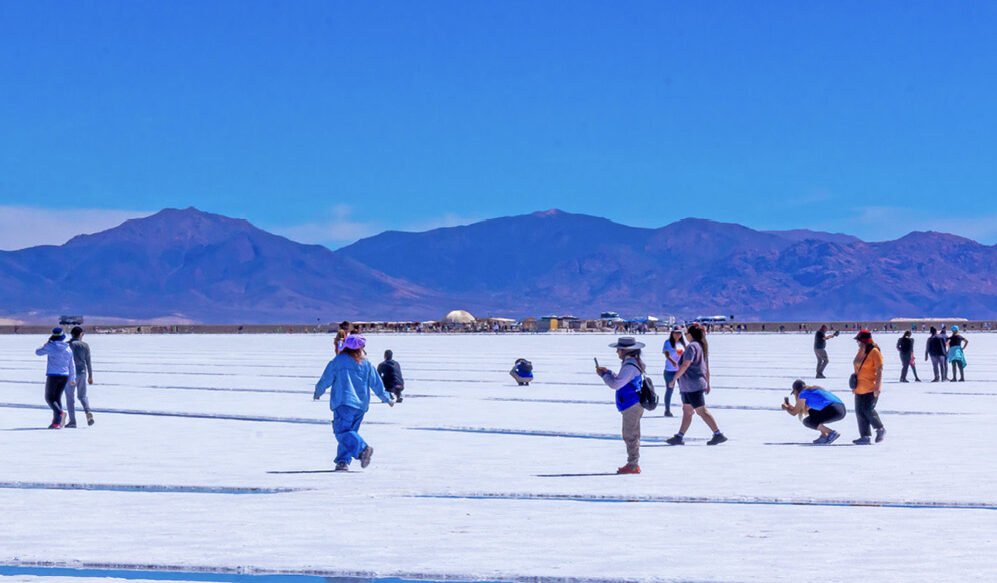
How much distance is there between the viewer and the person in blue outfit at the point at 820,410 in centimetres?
1599

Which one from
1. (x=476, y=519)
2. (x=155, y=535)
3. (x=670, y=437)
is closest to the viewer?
(x=155, y=535)

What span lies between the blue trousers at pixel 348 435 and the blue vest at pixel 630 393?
2512 millimetres

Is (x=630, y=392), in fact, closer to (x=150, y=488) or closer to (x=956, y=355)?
(x=150, y=488)

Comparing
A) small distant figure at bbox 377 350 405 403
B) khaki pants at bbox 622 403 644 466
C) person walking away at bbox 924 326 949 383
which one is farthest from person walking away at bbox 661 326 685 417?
person walking away at bbox 924 326 949 383

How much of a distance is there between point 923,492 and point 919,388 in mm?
16452

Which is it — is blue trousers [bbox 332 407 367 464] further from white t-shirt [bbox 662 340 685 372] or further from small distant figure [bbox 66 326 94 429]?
white t-shirt [bbox 662 340 685 372]

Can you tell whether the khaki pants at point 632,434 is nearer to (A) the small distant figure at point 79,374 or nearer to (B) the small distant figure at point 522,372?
(A) the small distant figure at point 79,374

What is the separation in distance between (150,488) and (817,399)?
800 centimetres

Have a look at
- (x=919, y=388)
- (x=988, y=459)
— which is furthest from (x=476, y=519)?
(x=919, y=388)

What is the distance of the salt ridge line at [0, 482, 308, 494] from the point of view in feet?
38.9

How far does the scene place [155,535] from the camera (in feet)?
31.1

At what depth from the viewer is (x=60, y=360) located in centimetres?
1795

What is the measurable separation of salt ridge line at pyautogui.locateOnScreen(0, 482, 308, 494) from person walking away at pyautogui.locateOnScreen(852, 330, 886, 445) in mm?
6970

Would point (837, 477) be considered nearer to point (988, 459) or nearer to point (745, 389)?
point (988, 459)
